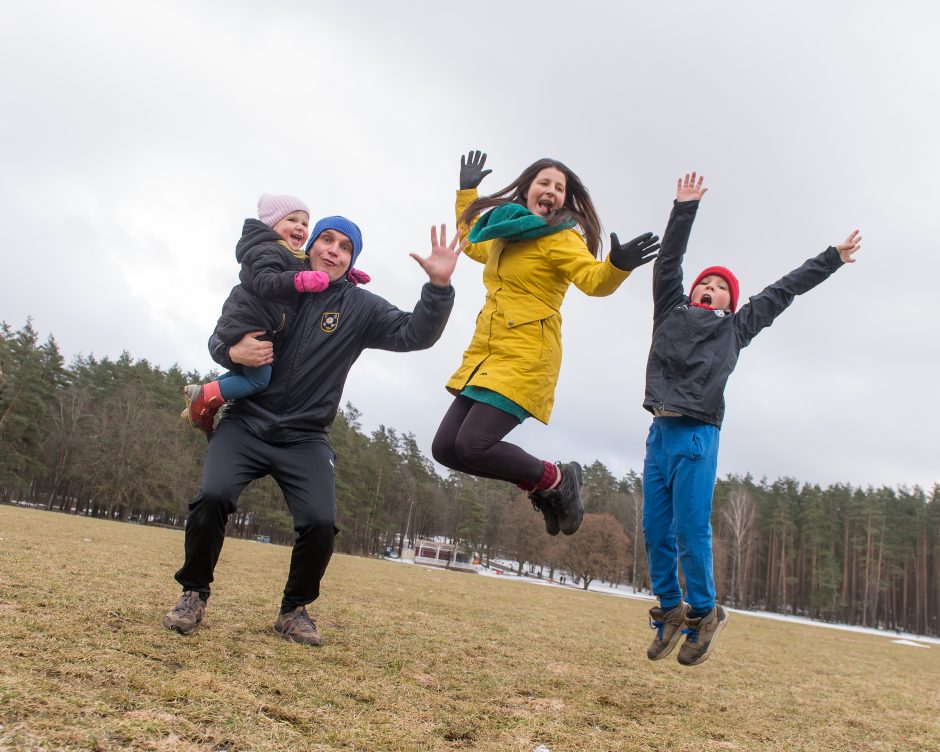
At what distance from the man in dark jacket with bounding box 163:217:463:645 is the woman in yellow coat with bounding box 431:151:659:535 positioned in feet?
1.17

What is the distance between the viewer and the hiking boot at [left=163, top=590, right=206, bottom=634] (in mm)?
3230

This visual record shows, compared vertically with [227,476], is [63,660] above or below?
below

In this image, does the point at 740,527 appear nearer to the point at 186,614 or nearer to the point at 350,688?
the point at 186,614

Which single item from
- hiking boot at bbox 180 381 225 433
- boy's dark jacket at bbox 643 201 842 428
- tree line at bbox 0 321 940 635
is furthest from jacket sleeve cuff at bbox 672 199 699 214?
tree line at bbox 0 321 940 635

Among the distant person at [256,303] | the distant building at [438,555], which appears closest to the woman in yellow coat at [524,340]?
the distant person at [256,303]

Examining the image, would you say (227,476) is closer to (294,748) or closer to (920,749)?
(294,748)

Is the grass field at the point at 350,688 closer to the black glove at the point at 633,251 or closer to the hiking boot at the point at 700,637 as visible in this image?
the hiking boot at the point at 700,637

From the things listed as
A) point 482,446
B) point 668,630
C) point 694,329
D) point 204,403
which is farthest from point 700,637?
point 204,403

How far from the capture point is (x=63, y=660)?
A: 2354 mm

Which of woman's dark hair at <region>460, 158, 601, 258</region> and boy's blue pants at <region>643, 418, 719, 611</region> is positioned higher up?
woman's dark hair at <region>460, 158, 601, 258</region>

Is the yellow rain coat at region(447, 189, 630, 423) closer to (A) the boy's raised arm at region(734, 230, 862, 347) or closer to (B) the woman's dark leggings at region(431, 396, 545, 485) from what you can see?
(B) the woman's dark leggings at region(431, 396, 545, 485)

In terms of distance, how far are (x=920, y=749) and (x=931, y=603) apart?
239 feet

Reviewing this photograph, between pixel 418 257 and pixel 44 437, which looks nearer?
pixel 418 257

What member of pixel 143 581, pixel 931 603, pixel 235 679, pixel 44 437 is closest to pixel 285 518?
pixel 44 437
